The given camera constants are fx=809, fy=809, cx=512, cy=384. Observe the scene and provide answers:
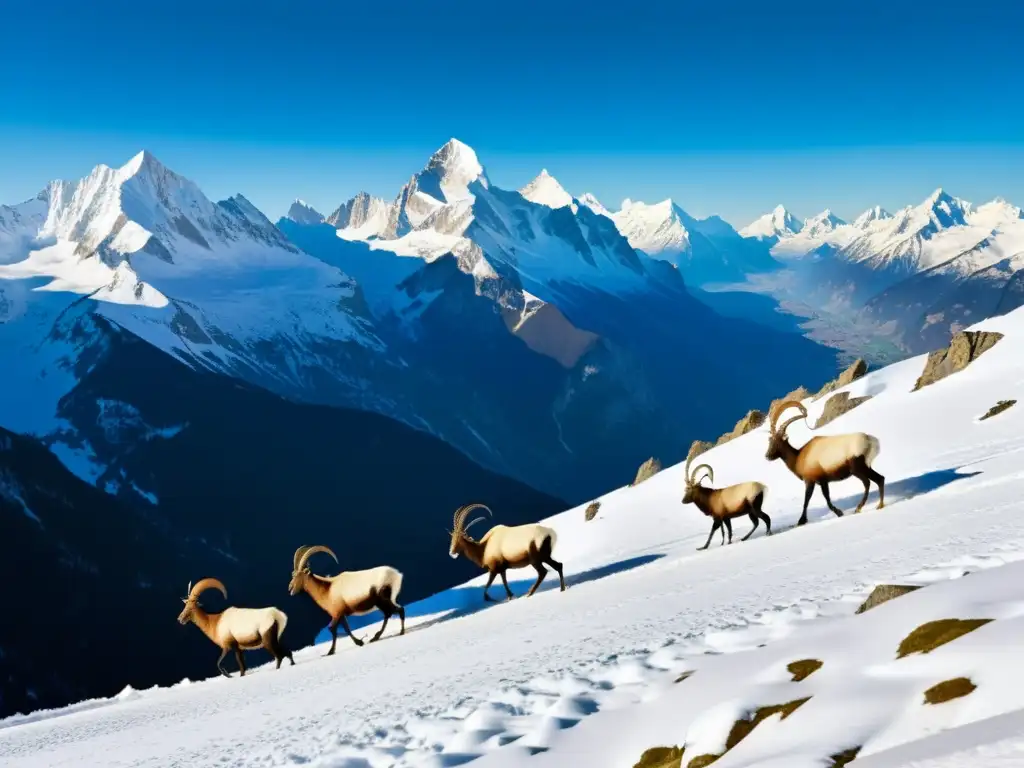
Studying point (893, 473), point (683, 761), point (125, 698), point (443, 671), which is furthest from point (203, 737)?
point (893, 473)

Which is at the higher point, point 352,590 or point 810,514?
point 352,590

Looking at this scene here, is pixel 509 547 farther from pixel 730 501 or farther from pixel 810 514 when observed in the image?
pixel 810 514

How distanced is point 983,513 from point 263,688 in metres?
19.9

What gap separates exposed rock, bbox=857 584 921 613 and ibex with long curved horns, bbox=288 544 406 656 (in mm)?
17543

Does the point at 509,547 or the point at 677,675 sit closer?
the point at 677,675

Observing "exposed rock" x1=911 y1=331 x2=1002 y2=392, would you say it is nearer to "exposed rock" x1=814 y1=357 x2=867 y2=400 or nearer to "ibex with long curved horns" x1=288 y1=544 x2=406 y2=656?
"exposed rock" x1=814 y1=357 x2=867 y2=400

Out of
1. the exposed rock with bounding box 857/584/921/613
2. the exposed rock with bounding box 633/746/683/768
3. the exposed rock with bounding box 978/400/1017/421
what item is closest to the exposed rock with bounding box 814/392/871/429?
the exposed rock with bounding box 978/400/1017/421

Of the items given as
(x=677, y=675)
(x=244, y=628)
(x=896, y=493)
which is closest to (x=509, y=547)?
(x=244, y=628)

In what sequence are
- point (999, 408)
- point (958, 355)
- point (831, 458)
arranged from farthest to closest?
point (958, 355) → point (999, 408) → point (831, 458)

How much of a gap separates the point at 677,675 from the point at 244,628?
19815 mm

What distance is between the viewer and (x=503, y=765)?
9742 mm

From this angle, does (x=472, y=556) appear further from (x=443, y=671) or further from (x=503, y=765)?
(x=503, y=765)

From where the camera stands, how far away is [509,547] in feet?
98.8

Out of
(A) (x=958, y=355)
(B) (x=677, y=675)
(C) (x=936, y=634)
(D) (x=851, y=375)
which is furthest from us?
(D) (x=851, y=375)
